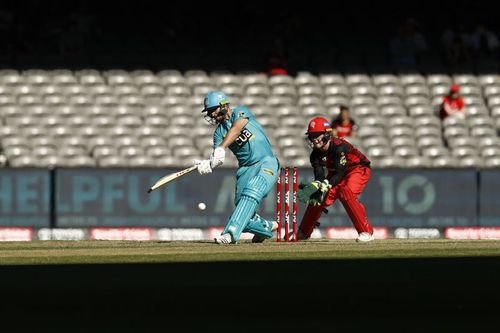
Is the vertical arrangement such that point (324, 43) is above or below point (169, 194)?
above

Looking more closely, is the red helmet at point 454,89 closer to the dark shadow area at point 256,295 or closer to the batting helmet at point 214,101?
the batting helmet at point 214,101

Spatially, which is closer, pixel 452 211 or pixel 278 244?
pixel 278 244

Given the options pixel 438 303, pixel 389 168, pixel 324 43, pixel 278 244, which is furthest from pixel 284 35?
pixel 438 303

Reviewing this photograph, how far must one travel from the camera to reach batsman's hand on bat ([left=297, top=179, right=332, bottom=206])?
17.3 m

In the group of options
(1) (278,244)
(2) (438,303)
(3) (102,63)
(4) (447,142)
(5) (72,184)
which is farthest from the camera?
(3) (102,63)

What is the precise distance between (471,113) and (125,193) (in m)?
8.98

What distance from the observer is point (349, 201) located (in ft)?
58.7

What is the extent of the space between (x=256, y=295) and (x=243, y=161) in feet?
22.2

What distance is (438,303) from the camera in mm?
10031

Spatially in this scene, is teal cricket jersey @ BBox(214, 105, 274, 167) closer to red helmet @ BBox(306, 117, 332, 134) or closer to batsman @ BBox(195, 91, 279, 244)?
batsman @ BBox(195, 91, 279, 244)

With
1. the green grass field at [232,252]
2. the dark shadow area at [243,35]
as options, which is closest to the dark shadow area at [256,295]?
the green grass field at [232,252]

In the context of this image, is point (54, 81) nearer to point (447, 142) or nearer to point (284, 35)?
point (284, 35)

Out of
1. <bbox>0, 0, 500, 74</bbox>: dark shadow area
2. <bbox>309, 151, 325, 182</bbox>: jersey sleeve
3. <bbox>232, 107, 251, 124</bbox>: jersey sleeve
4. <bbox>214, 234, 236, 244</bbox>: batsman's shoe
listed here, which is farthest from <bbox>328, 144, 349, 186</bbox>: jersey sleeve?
<bbox>0, 0, 500, 74</bbox>: dark shadow area

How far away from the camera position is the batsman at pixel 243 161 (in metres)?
16.8
